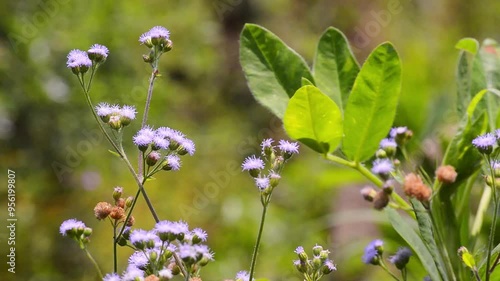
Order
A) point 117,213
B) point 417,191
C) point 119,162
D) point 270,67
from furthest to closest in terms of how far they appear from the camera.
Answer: point 119,162
point 270,67
point 117,213
point 417,191

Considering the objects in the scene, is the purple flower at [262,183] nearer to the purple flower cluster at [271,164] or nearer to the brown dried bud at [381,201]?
the purple flower cluster at [271,164]

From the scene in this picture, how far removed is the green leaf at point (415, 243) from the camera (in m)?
0.64

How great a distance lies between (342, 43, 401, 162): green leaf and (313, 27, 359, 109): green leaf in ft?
0.18

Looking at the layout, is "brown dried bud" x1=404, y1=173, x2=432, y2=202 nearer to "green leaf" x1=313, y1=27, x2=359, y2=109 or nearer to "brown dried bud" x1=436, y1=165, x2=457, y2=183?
"brown dried bud" x1=436, y1=165, x2=457, y2=183

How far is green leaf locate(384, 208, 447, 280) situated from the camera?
2.08 ft

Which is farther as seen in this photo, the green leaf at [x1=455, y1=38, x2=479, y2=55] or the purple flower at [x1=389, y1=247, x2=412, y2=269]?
the green leaf at [x1=455, y1=38, x2=479, y2=55]

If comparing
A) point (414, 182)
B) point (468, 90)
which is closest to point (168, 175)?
point (468, 90)

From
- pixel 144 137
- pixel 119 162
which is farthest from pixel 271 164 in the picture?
pixel 119 162

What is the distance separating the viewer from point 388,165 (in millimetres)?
565

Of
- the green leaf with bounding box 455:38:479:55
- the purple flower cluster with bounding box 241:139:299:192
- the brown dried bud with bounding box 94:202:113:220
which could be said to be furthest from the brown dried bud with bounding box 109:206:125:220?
the green leaf with bounding box 455:38:479:55

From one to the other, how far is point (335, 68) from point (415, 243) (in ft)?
0.68

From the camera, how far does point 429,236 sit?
0.60 m

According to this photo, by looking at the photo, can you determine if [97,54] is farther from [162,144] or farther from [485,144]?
[485,144]

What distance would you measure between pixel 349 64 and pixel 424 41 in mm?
4515
